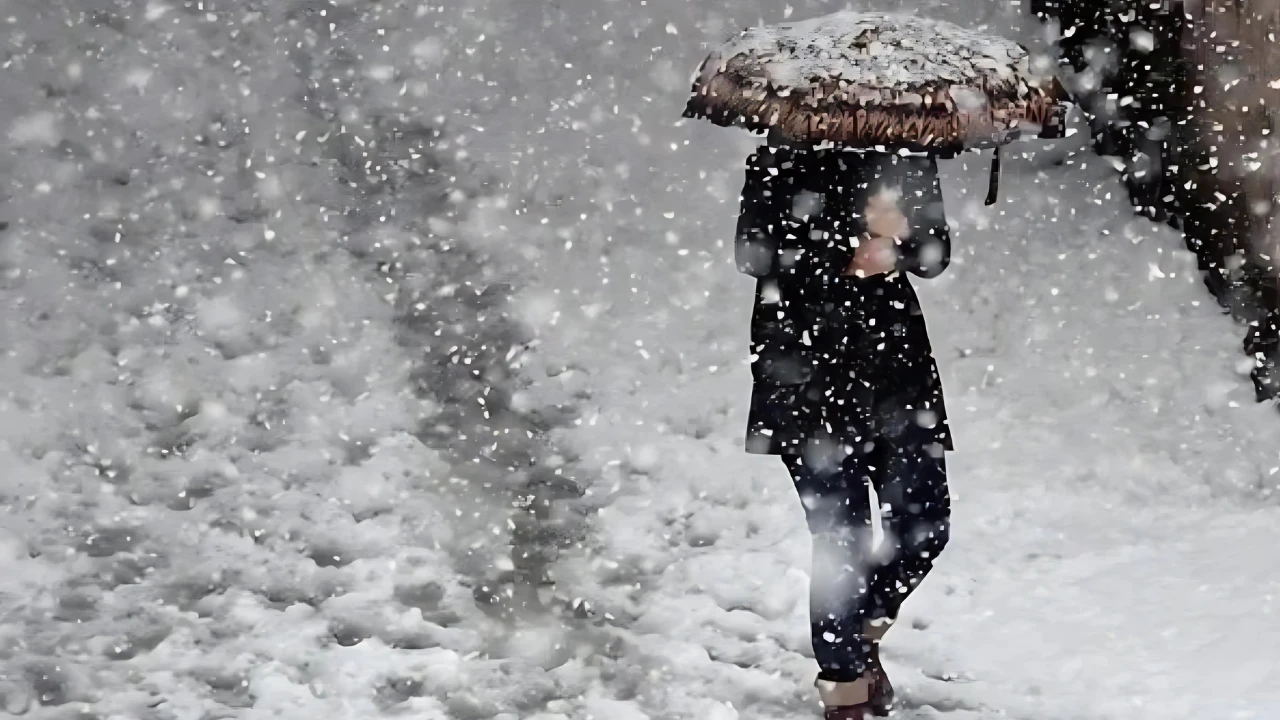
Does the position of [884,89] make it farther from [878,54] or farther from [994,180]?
[994,180]

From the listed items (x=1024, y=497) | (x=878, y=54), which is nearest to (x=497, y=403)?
(x=1024, y=497)

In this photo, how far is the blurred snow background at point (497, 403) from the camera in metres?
4.01

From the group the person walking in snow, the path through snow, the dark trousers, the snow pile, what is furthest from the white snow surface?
the snow pile

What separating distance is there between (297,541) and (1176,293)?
15.0 feet

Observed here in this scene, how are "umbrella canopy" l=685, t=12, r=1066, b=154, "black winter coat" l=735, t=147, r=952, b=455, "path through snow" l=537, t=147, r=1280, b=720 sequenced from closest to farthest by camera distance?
1. "umbrella canopy" l=685, t=12, r=1066, b=154
2. "black winter coat" l=735, t=147, r=952, b=455
3. "path through snow" l=537, t=147, r=1280, b=720

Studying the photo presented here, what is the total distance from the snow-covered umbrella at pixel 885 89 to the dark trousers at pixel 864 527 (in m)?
0.83

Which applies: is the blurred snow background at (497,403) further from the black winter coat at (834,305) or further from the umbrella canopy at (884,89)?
the umbrella canopy at (884,89)

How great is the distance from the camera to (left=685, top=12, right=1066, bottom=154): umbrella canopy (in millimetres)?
2768

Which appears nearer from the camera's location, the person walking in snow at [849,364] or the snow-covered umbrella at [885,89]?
the snow-covered umbrella at [885,89]

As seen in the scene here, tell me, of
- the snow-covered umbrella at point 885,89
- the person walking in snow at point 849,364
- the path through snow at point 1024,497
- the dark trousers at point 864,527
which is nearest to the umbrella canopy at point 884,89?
the snow-covered umbrella at point 885,89

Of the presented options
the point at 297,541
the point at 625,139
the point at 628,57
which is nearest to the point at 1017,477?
the point at 297,541

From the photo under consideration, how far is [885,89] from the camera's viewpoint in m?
2.79

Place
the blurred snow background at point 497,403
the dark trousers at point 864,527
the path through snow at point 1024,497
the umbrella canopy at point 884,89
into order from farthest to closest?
the blurred snow background at point 497,403 → the path through snow at point 1024,497 → the dark trousers at point 864,527 → the umbrella canopy at point 884,89

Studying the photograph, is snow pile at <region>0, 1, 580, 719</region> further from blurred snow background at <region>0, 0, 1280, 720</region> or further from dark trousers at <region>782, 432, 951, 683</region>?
dark trousers at <region>782, 432, 951, 683</region>
